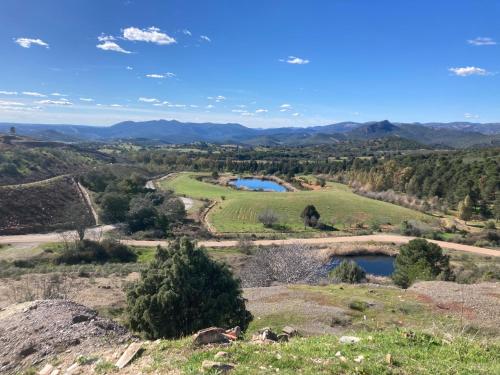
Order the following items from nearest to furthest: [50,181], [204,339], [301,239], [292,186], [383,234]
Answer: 1. [204,339]
2. [301,239]
3. [383,234]
4. [50,181]
5. [292,186]

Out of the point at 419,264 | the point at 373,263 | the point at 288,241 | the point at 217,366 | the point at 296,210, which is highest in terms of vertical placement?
the point at 217,366

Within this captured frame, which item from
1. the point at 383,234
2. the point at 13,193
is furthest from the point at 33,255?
the point at 383,234

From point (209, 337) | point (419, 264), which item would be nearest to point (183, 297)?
point (209, 337)

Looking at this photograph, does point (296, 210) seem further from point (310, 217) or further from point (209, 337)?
point (209, 337)

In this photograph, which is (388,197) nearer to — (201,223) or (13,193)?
(201,223)

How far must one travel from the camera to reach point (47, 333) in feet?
44.7

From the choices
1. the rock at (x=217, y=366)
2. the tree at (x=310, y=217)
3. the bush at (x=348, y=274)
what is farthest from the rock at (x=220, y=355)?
the tree at (x=310, y=217)

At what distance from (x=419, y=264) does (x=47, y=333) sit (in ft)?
105

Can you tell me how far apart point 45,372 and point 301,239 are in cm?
5695

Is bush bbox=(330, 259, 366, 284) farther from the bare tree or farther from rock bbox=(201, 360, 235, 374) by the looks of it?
rock bbox=(201, 360, 235, 374)

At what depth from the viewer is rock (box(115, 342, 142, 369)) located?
10.3 meters

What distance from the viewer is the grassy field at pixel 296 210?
255 feet

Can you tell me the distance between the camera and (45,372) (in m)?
11.2

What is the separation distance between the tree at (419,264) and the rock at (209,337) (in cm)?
2963
